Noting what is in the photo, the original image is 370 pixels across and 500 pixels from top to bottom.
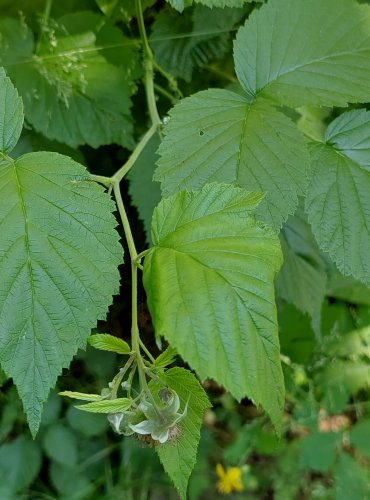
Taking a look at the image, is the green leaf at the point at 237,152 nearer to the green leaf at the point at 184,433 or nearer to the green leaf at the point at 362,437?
the green leaf at the point at 184,433

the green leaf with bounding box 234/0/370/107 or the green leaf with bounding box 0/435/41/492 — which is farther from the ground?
the green leaf with bounding box 234/0/370/107

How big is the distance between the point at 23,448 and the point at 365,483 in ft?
3.63

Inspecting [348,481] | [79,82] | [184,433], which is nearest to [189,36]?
[79,82]

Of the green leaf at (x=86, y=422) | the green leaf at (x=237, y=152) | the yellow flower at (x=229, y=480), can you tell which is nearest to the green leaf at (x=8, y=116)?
the green leaf at (x=237, y=152)

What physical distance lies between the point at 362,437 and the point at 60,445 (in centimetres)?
95

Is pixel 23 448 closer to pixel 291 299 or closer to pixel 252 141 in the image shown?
pixel 291 299

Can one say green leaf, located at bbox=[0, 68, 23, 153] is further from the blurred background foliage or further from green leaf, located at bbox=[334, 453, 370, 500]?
green leaf, located at bbox=[334, 453, 370, 500]

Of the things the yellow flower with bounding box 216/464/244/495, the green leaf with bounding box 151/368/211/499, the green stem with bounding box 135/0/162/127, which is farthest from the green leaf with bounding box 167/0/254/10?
the yellow flower with bounding box 216/464/244/495

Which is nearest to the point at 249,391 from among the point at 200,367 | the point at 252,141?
the point at 200,367

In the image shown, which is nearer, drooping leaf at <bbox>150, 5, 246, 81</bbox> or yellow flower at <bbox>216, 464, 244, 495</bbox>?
drooping leaf at <bbox>150, 5, 246, 81</bbox>

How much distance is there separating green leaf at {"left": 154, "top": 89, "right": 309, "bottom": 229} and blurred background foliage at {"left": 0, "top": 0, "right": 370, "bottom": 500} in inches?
12.2

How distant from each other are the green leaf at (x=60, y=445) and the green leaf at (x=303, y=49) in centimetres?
128

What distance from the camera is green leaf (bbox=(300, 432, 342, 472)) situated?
6.51ft

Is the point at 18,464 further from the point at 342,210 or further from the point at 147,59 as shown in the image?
the point at 342,210
